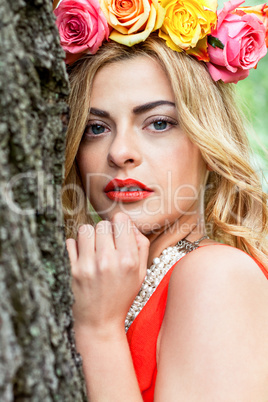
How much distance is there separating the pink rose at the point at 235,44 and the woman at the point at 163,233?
0.29 ft

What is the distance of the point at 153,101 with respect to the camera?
7.82 feet

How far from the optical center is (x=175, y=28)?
95.0 inches

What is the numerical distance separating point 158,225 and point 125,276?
57 centimetres

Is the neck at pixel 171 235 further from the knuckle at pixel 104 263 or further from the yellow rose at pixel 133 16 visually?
the yellow rose at pixel 133 16

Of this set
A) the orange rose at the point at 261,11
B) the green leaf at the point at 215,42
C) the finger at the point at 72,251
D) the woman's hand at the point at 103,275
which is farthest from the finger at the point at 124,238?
the orange rose at the point at 261,11

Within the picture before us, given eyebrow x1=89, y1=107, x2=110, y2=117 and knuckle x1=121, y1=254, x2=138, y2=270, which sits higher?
eyebrow x1=89, y1=107, x2=110, y2=117

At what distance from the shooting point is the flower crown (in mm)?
2408

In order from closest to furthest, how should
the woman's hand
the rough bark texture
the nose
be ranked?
the rough bark texture < the woman's hand < the nose

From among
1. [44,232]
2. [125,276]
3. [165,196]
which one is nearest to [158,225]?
[165,196]

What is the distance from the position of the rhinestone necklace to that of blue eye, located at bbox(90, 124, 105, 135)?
68cm

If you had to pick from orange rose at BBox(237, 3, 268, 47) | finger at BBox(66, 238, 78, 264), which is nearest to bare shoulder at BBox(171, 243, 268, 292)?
finger at BBox(66, 238, 78, 264)

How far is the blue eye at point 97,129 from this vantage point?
8.21 ft

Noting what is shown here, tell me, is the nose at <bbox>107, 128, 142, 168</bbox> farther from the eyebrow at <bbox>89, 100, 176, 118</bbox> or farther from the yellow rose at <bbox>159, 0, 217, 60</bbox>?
the yellow rose at <bbox>159, 0, 217, 60</bbox>

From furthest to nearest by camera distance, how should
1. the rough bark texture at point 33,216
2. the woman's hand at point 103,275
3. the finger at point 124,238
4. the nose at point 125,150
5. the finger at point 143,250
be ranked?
the nose at point 125,150 < the finger at point 143,250 < the finger at point 124,238 < the woman's hand at point 103,275 < the rough bark texture at point 33,216
